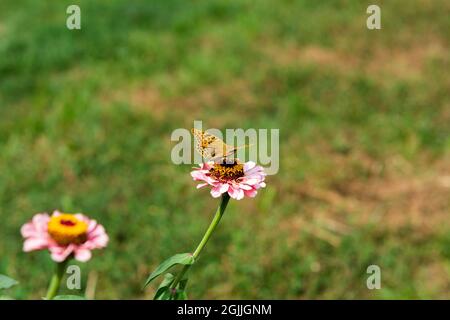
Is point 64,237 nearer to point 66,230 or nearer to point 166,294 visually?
point 66,230

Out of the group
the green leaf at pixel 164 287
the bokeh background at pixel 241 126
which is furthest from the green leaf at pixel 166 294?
the bokeh background at pixel 241 126

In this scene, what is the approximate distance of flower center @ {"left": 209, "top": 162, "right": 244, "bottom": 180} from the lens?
1188 mm

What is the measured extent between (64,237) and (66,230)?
0.05 feet

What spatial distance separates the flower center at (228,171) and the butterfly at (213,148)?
0.01 metres

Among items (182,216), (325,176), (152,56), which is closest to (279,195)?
(325,176)

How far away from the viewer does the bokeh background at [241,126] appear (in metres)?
2.36

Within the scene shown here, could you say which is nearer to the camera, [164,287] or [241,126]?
[164,287]

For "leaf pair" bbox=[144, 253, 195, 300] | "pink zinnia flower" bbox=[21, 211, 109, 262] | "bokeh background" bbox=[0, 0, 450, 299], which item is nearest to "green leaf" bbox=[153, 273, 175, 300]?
"leaf pair" bbox=[144, 253, 195, 300]

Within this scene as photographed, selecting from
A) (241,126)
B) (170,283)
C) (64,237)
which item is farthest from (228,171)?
(241,126)

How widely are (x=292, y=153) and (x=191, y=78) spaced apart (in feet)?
2.77

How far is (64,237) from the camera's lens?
1.27 m

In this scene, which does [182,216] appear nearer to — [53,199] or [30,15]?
[53,199]

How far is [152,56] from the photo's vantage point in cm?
379

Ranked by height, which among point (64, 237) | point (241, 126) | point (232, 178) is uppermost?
point (241, 126)
